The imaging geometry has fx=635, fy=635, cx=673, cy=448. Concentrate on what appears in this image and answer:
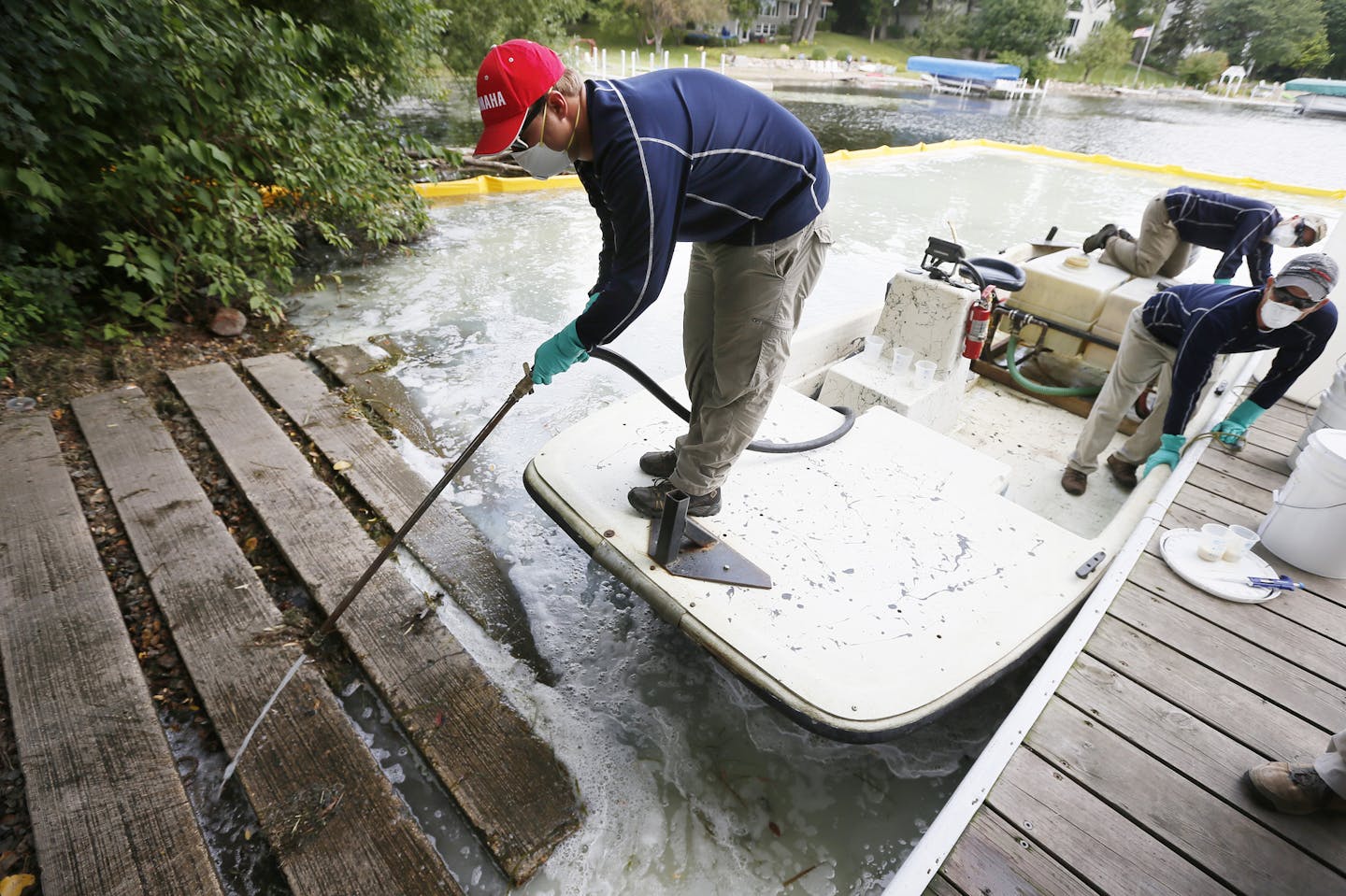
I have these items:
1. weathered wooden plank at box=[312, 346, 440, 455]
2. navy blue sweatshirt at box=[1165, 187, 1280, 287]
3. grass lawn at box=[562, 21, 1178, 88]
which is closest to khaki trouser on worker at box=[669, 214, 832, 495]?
weathered wooden plank at box=[312, 346, 440, 455]

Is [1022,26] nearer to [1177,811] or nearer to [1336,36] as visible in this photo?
[1336,36]

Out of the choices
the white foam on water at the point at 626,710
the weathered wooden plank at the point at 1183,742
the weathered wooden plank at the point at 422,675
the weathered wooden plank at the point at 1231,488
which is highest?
the weathered wooden plank at the point at 1231,488

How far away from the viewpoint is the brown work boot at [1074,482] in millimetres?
3062

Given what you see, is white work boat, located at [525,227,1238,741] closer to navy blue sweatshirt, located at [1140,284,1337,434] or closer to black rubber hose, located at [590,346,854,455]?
black rubber hose, located at [590,346,854,455]

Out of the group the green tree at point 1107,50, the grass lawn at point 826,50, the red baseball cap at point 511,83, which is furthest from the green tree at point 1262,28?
the red baseball cap at point 511,83

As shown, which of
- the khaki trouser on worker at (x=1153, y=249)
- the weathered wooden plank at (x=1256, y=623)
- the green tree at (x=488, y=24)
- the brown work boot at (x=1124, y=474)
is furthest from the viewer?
the green tree at (x=488, y=24)

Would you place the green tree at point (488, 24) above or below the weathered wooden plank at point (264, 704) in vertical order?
above

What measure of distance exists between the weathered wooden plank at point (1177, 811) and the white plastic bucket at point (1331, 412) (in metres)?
1.59

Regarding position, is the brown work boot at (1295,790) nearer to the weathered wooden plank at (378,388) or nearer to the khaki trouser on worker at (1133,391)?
the khaki trouser on worker at (1133,391)

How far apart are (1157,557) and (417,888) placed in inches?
92.6

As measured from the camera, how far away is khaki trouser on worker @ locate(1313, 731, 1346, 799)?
1336 mm

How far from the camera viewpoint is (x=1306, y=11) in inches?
1344

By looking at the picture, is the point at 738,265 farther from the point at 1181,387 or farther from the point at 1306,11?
the point at 1306,11

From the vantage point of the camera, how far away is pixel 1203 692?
1670 mm
